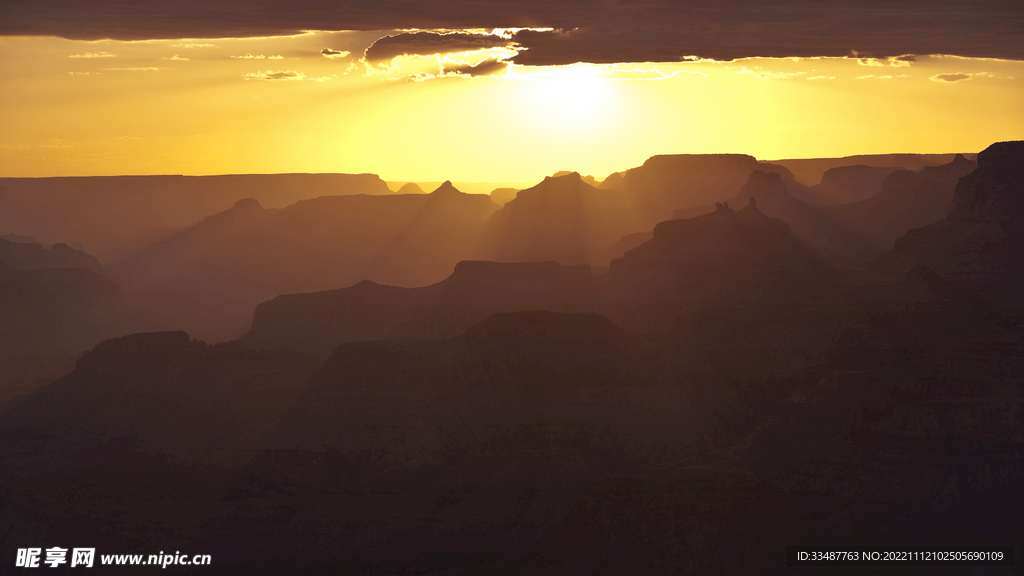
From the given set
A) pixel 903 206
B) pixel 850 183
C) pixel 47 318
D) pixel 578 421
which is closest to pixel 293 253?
pixel 47 318

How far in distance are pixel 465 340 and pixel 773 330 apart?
30.5m

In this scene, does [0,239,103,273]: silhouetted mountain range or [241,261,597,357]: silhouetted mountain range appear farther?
[0,239,103,273]: silhouetted mountain range

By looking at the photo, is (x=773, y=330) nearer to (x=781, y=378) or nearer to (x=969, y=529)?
(x=781, y=378)

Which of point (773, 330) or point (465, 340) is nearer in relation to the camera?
point (465, 340)

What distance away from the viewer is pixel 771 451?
208 ft

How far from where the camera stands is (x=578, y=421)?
235ft

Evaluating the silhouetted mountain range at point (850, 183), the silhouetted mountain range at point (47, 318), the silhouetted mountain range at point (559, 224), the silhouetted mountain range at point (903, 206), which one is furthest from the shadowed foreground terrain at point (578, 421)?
the silhouetted mountain range at point (850, 183)

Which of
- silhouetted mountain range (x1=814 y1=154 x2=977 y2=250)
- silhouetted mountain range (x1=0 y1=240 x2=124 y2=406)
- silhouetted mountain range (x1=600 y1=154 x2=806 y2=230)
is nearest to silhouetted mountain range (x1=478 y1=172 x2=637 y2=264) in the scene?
silhouetted mountain range (x1=600 y1=154 x2=806 y2=230)

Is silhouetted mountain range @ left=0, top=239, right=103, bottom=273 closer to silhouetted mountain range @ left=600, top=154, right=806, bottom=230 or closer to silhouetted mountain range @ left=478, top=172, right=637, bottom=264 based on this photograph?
silhouetted mountain range @ left=478, top=172, right=637, bottom=264

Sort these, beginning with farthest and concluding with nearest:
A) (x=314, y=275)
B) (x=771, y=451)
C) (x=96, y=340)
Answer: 1. (x=314, y=275)
2. (x=96, y=340)
3. (x=771, y=451)

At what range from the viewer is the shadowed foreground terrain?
56594 millimetres

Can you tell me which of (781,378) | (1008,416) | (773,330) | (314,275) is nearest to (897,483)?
(1008,416)

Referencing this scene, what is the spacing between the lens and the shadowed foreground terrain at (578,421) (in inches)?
2228

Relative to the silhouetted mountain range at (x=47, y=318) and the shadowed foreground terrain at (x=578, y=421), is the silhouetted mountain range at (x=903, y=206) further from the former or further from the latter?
the silhouetted mountain range at (x=47, y=318)
